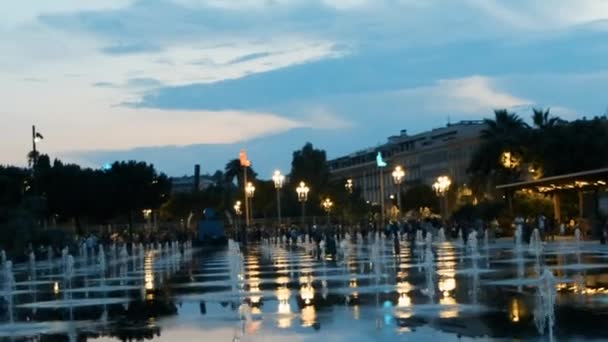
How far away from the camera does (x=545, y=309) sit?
61.9ft

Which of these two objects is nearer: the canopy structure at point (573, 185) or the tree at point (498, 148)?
the canopy structure at point (573, 185)

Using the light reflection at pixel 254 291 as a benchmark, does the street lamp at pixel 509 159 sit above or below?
above

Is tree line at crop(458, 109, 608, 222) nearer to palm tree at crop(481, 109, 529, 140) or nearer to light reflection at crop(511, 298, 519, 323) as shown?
palm tree at crop(481, 109, 529, 140)

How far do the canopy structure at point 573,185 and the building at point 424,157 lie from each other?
6327cm

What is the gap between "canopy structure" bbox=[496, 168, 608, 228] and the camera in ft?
165

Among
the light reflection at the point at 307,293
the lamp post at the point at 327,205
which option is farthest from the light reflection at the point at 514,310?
the lamp post at the point at 327,205

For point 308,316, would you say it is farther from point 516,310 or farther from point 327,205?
point 327,205

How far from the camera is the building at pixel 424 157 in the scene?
143125 millimetres

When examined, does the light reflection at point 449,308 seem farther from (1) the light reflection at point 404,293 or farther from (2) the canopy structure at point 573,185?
(2) the canopy structure at point 573,185

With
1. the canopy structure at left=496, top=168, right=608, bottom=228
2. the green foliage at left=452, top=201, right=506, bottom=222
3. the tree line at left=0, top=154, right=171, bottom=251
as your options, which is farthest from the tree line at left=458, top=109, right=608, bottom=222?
the tree line at left=0, top=154, right=171, bottom=251

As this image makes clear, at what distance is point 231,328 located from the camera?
18.3 meters

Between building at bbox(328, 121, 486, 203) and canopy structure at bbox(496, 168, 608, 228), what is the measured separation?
6327cm

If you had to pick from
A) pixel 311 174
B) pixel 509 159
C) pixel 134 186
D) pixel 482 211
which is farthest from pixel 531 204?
pixel 311 174

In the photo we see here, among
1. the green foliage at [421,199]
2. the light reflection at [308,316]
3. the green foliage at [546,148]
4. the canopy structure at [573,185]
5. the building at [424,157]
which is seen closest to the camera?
the light reflection at [308,316]
